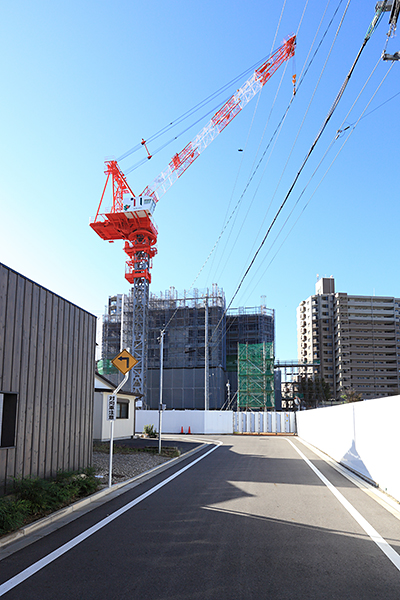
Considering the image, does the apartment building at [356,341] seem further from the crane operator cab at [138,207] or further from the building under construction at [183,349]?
the crane operator cab at [138,207]

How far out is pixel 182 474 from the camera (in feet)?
45.2

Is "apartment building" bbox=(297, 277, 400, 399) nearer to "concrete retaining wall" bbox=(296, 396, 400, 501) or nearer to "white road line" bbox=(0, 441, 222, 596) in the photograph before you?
"concrete retaining wall" bbox=(296, 396, 400, 501)

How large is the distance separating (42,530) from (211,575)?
3344 millimetres

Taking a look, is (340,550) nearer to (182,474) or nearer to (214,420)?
(182,474)

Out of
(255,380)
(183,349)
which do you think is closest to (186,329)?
(183,349)

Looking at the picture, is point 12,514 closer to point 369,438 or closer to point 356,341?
point 369,438

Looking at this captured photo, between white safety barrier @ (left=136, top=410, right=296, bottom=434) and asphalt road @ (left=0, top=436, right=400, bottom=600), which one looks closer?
asphalt road @ (left=0, top=436, right=400, bottom=600)

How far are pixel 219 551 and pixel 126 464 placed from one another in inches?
407

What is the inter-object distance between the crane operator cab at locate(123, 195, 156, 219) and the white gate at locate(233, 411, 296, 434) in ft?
84.5

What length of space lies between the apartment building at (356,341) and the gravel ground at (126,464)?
88.5m

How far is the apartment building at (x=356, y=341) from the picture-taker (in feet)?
341

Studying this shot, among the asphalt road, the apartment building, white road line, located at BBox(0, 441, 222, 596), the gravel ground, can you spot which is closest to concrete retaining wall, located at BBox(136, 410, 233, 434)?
the gravel ground

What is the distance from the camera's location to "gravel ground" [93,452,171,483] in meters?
13.0

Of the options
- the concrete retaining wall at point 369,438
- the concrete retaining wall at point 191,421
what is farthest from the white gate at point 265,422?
the concrete retaining wall at point 369,438
